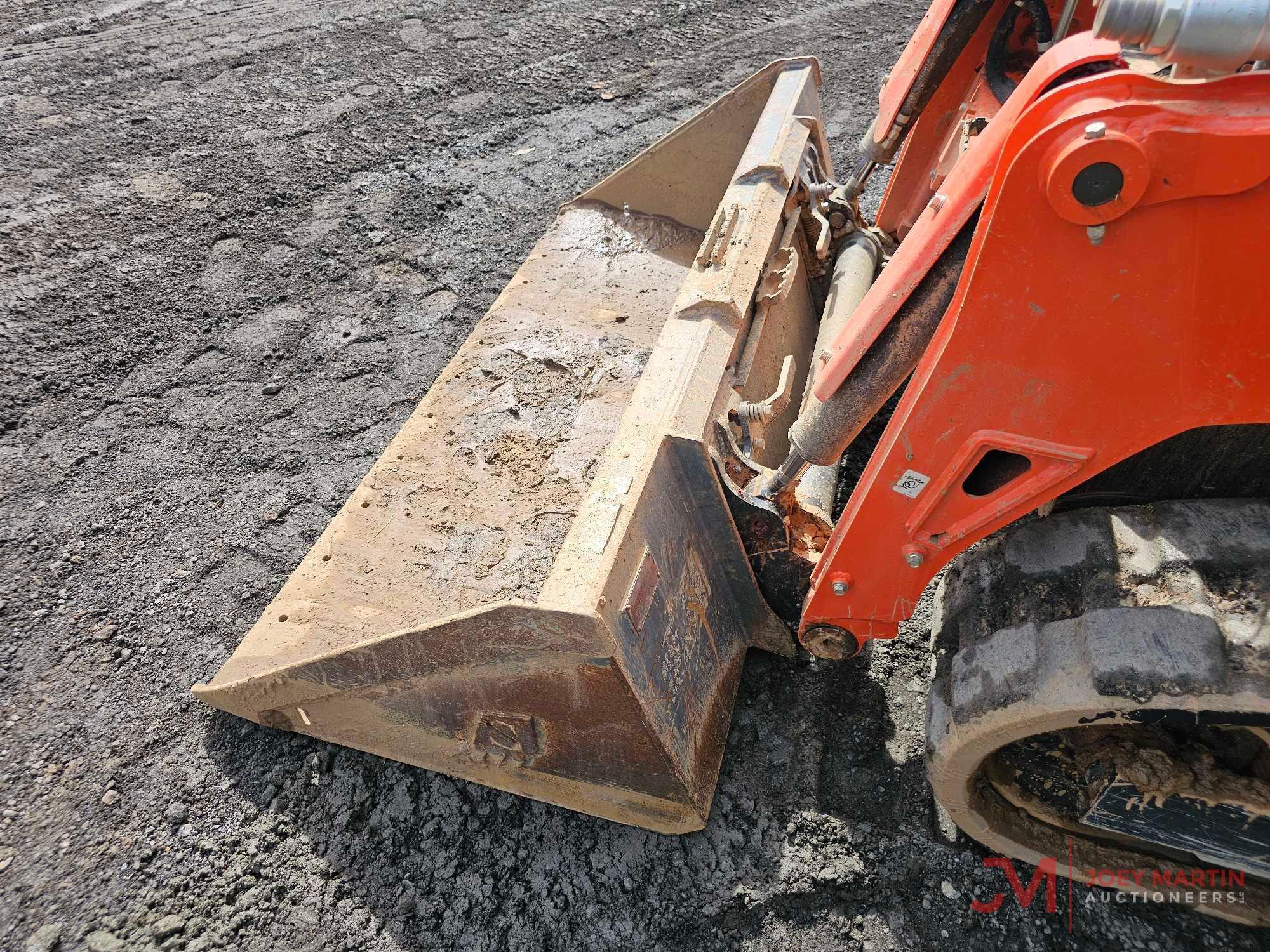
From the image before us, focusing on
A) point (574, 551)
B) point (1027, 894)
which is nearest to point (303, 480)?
point (574, 551)

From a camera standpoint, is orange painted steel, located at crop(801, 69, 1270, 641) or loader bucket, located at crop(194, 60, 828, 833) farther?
loader bucket, located at crop(194, 60, 828, 833)

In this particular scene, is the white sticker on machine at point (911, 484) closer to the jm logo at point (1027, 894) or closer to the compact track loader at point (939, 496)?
the compact track loader at point (939, 496)

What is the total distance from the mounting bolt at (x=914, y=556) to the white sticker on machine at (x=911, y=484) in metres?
0.14

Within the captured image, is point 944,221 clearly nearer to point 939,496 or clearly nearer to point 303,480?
point 939,496

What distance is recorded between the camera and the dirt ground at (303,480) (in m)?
2.08

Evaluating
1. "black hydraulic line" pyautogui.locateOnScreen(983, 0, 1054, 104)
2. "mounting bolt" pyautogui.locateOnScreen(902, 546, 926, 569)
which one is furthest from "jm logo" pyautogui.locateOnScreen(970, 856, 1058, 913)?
"black hydraulic line" pyautogui.locateOnScreen(983, 0, 1054, 104)

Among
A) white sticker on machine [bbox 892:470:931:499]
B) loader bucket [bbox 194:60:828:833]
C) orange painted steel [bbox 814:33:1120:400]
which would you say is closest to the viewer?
orange painted steel [bbox 814:33:1120:400]

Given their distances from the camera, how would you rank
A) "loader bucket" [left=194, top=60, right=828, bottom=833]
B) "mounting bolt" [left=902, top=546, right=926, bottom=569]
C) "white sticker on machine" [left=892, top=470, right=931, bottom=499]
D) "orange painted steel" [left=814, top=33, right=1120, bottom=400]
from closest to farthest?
1. "orange painted steel" [left=814, top=33, right=1120, bottom=400]
2. "white sticker on machine" [left=892, top=470, right=931, bottom=499]
3. "mounting bolt" [left=902, top=546, right=926, bottom=569]
4. "loader bucket" [left=194, top=60, right=828, bottom=833]

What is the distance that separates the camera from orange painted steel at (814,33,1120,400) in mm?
1255

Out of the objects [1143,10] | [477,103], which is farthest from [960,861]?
[477,103]

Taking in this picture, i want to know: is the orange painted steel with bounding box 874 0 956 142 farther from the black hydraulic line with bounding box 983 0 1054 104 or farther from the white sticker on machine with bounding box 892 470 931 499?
the white sticker on machine with bounding box 892 470 931 499

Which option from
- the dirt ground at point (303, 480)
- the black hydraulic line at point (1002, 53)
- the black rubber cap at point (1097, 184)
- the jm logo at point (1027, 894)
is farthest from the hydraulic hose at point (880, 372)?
the black hydraulic line at point (1002, 53)

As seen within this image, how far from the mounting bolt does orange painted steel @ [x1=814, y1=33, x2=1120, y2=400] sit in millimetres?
341

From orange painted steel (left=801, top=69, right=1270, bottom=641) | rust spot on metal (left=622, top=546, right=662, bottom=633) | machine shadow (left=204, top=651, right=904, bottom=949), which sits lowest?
Answer: machine shadow (left=204, top=651, right=904, bottom=949)
